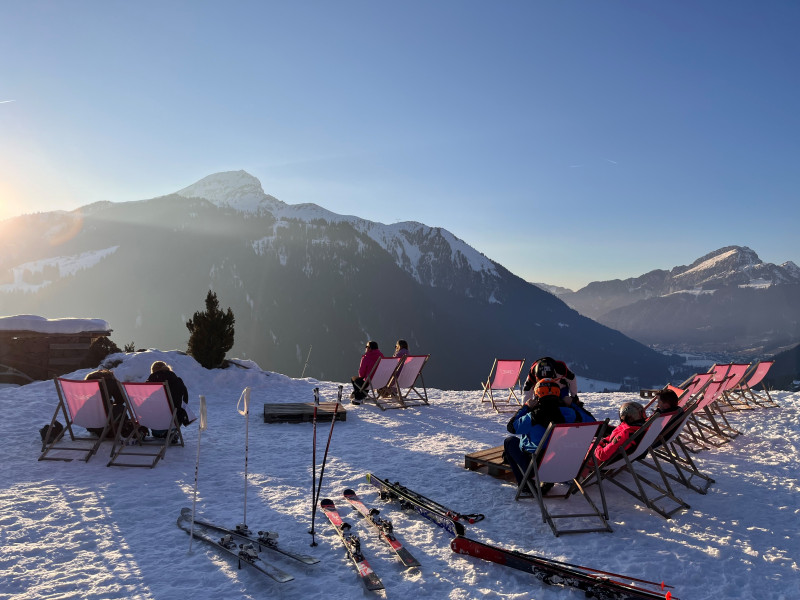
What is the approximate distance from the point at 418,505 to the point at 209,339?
12923mm

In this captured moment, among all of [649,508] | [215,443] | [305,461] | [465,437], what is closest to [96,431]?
[215,443]

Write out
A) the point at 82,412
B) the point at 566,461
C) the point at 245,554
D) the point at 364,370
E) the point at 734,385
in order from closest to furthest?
the point at 245,554, the point at 566,461, the point at 82,412, the point at 734,385, the point at 364,370

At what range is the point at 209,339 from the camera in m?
16.5

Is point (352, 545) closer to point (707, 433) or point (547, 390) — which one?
point (547, 390)

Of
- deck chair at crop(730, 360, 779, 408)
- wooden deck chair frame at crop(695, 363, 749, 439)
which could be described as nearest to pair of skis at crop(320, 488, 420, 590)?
wooden deck chair frame at crop(695, 363, 749, 439)

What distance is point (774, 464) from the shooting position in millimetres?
7328

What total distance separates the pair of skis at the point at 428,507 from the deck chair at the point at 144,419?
11.5ft

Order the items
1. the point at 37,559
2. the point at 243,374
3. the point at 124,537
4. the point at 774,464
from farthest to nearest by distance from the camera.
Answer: the point at 243,374 < the point at 774,464 < the point at 124,537 < the point at 37,559

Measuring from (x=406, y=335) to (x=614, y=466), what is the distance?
190 meters

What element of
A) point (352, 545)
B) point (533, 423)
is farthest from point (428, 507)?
point (533, 423)

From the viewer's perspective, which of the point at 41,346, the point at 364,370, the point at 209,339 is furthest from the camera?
the point at 209,339

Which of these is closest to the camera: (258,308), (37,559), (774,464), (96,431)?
(37,559)

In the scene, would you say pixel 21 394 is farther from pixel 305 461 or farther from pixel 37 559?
pixel 37 559

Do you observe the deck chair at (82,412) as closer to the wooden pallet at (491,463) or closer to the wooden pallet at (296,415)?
the wooden pallet at (296,415)
